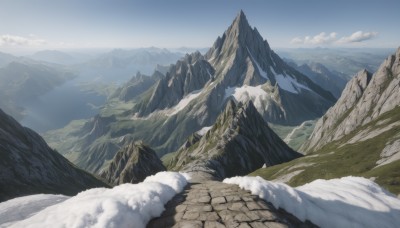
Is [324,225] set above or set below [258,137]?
above

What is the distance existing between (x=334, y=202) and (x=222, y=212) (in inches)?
315

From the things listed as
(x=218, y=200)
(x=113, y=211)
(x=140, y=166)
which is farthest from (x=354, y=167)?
(x=140, y=166)

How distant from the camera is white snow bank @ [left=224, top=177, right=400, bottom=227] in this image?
14.3m

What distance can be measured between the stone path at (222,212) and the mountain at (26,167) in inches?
1861

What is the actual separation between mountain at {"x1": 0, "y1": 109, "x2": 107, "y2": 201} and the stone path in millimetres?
47273

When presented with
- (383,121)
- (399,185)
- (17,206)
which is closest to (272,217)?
(17,206)

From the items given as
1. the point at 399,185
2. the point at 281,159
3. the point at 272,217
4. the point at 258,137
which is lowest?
the point at 281,159

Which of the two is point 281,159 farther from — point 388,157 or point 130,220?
point 130,220

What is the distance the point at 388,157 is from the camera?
91312 millimetres

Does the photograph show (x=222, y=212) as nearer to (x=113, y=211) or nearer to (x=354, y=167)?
(x=113, y=211)

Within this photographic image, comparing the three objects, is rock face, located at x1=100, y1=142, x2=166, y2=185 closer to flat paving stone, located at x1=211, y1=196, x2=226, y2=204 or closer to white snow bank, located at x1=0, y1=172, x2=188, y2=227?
flat paving stone, located at x1=211, y1=196, x2=226, y2=204

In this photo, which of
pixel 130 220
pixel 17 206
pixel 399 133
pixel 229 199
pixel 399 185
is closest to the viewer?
pixel 130 220

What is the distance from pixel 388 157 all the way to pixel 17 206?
331ft

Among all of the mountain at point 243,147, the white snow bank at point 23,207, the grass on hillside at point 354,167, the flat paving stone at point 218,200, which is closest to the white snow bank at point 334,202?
the flat paving stone at point 218,200
